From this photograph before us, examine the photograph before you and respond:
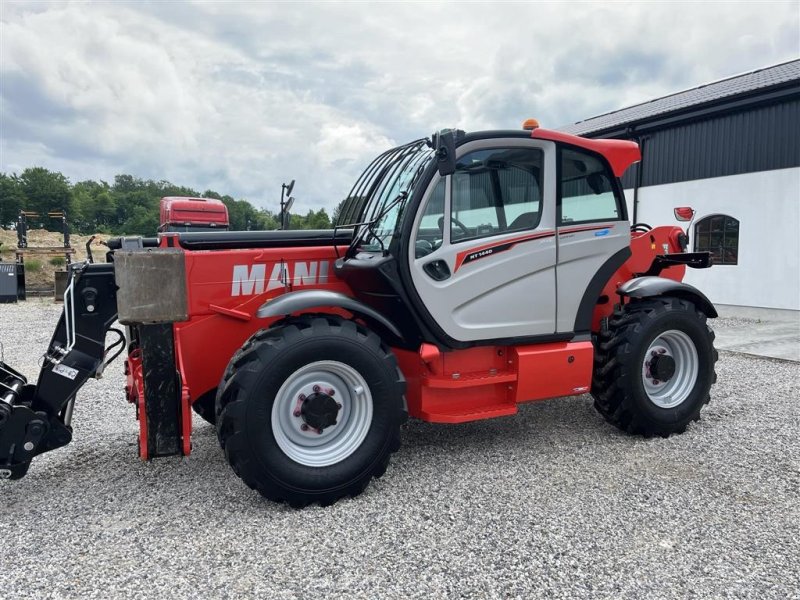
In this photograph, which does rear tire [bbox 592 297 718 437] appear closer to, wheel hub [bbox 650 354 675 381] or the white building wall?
wheel hub [bbox 650 354 675 381]

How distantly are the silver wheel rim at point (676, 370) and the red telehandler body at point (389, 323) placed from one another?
0.01 m

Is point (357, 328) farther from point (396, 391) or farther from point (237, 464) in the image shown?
point (237, 464)

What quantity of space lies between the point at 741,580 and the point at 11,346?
1076 cm

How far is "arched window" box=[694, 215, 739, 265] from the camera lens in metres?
13.5

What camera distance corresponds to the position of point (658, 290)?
4734mm

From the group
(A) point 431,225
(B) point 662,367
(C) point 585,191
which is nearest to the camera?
(A) point 431,225

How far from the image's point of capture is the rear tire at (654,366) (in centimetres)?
457

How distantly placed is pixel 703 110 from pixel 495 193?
1186cm

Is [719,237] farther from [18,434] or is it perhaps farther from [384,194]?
[18,434]

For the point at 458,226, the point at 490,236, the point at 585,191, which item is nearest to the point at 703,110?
the point at 585,191

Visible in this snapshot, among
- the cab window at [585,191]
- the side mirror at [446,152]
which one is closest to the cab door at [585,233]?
the cab window at [585,191]

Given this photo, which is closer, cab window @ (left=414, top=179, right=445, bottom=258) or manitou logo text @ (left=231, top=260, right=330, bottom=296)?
cab window @ (left=414, top=179, right=445, bottom=258)

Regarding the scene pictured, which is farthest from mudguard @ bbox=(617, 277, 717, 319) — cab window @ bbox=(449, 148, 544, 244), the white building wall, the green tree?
the green tree

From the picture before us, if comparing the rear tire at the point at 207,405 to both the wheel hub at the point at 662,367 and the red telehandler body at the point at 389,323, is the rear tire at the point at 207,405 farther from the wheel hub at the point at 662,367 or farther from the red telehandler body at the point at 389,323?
the wheel hub at the point at 662,367
